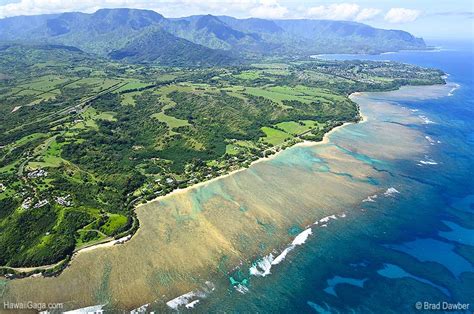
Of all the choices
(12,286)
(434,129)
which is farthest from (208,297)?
(434,129)

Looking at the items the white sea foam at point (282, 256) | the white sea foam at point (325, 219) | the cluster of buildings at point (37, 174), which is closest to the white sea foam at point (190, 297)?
the white sea foam at point (282, 256)

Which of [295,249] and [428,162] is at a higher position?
[428,162]

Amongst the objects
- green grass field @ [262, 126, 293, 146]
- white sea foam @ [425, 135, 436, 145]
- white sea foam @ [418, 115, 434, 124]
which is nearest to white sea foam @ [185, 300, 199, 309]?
green grass field @ [262, 126, 293, 146]

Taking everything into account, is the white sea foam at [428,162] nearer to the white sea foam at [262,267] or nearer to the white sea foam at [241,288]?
the white sea foam at [262,267]

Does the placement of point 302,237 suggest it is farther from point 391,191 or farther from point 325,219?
point 391,191

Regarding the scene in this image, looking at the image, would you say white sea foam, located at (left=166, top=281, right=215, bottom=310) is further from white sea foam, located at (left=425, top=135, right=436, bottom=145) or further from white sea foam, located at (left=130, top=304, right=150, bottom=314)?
white sea foam, located at (left=425, top=135, right=436, bottom=145)

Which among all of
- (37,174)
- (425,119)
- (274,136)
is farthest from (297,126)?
(37,174)

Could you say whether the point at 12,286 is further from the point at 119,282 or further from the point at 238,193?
the point at 238,193
